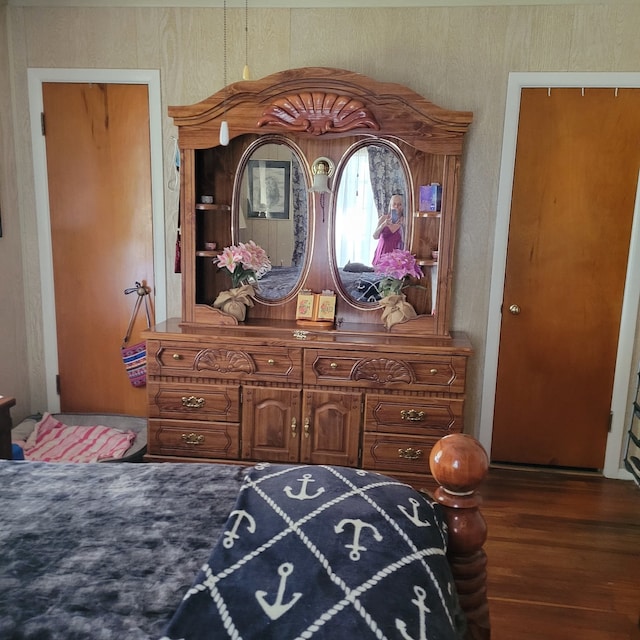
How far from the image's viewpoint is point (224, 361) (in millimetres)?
2625

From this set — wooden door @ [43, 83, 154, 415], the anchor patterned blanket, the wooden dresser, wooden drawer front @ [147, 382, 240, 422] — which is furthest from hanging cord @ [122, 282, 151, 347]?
the anchor patterned blanket

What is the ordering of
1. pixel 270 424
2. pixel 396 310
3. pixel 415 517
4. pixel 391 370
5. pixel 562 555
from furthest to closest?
pixel 396 310 < pixel 270 424 < pixel 391 370 < pixel 562 555 < pixel 415 517

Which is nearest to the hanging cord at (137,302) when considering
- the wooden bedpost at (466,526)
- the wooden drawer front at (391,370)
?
the wooden drawer front at (391,370)

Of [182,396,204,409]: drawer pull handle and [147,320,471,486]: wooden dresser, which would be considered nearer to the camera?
[147,320,471,486]: wooden dresser

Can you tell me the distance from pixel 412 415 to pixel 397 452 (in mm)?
203

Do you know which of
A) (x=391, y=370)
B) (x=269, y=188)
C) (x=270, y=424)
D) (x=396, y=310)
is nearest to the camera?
(x=391, y=370)

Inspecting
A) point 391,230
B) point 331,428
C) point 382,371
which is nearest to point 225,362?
point 331,428

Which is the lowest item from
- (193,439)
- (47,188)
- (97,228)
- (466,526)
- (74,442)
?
(74,442)

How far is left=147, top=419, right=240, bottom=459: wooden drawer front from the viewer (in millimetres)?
2693

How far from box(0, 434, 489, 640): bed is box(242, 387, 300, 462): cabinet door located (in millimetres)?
1225

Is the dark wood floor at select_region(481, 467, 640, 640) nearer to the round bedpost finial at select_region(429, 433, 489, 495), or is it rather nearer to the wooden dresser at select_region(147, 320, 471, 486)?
the wooden dresser at select_region(147, 320, 471, 486)

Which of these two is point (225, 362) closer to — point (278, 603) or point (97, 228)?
point (97, 228)

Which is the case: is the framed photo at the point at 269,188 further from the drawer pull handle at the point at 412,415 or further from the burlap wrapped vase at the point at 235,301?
the drawer pull handle at the point at 412,415

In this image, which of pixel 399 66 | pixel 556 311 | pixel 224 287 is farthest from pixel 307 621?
pixel 399 66
